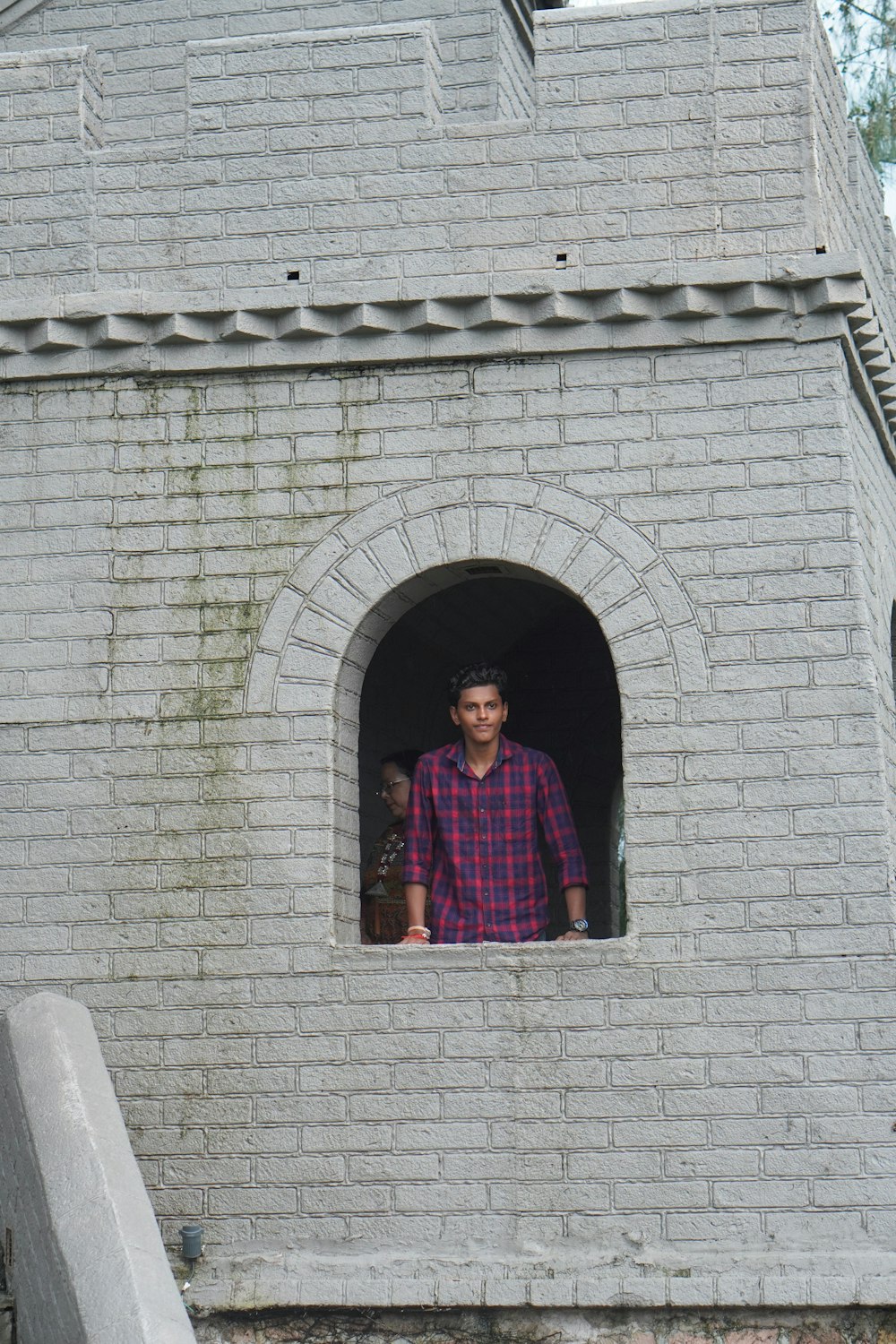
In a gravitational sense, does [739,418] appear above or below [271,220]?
below

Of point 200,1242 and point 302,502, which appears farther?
point 302,502

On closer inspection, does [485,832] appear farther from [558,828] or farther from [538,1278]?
[538,1278]

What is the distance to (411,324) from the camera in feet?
25.4

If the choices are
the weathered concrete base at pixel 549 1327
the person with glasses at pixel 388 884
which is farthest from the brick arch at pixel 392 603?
the weathered concrete base at pixel 549 1327

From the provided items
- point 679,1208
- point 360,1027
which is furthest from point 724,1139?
point 360,1027

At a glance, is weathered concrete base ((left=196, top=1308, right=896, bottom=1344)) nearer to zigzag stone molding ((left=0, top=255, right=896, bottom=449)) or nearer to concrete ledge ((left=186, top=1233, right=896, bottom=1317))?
concrete ledge ((left=186, top=1233, right=896, bottom=1317))

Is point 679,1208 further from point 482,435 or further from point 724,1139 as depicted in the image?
point 482,435

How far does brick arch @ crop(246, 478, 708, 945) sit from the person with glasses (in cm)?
85

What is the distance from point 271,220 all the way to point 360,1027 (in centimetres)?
338

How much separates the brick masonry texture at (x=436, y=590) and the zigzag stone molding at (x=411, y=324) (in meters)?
0.02

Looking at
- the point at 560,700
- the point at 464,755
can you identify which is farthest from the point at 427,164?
the point at 560,700

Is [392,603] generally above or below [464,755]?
above

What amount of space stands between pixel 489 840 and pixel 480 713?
1.72ft

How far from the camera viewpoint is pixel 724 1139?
7078 mm
